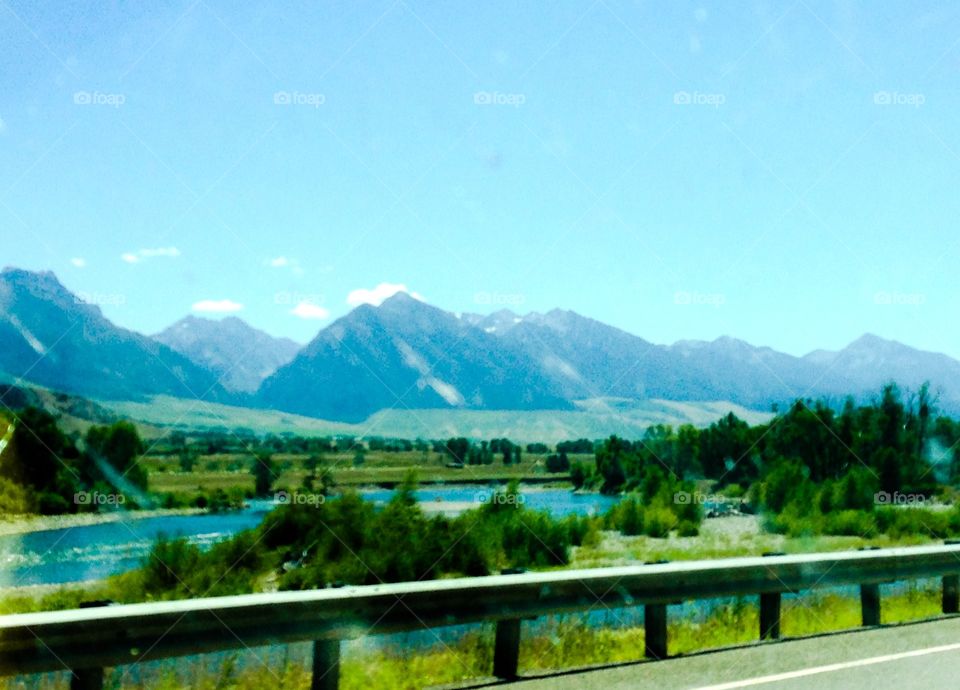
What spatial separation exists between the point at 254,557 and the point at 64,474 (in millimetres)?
23100

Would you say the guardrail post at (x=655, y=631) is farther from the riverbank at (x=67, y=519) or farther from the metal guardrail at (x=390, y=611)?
the riverbank at (x=67, y=519)

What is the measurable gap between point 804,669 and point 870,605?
318 centimetres

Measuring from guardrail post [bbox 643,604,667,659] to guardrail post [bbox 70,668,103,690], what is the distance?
186 inches

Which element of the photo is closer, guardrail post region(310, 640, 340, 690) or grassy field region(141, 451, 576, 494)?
guardrail post region(310, 640, 340, 690)

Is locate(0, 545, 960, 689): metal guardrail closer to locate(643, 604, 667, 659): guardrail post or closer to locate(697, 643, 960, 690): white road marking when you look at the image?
locate(643, 604, 667, 659): guardrail post

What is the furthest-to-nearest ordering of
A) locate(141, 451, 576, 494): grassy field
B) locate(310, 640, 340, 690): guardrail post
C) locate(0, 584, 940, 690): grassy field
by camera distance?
locate(141, 451, 576, 494): grassy field, locate(0, 584, 940, 690): grassy field, locate(310, 640, 340, 690): guardrail post

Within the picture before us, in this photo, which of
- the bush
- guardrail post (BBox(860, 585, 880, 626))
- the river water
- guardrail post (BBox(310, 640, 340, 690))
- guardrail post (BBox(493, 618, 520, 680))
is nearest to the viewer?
guardrail post (BBox(310, 640, 340, 690))

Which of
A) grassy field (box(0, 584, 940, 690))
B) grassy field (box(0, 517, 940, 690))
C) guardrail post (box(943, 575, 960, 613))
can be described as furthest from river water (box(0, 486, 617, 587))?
guardrail post (box(943, 575, 960, 613))

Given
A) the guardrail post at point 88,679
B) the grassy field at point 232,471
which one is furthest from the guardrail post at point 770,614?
the grassy field at point 232,471

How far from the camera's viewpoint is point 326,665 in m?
7.13

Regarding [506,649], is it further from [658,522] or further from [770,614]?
[658,522]

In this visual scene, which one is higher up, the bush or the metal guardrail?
the metal guardrail

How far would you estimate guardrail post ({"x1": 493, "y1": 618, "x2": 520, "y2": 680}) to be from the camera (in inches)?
321

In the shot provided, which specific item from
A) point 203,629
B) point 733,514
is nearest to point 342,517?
point 203,629
